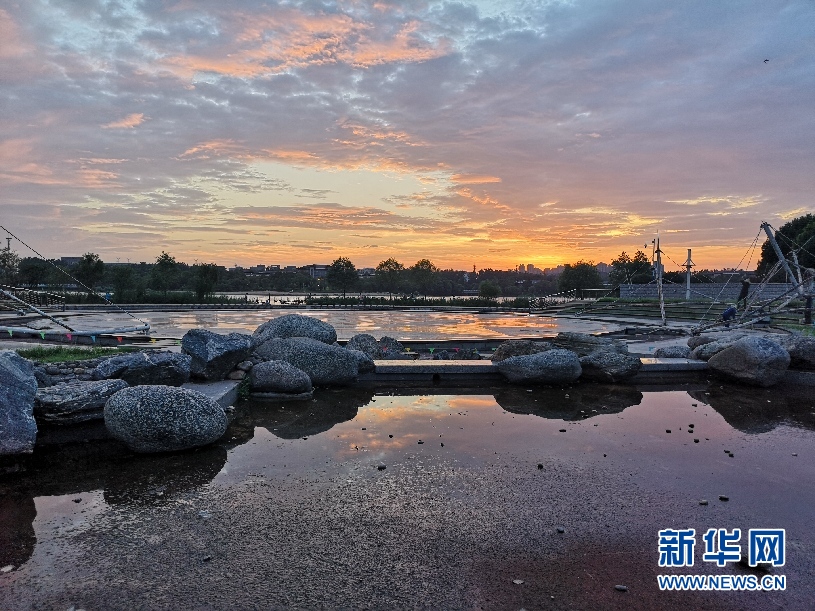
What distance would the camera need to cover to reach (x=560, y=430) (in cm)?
842

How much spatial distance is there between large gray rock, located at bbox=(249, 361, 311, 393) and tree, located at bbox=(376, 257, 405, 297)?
76.3m

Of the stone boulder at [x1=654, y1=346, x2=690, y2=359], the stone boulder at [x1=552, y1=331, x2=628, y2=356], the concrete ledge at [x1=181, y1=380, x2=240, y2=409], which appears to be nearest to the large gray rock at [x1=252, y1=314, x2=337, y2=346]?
the concrete ledge at [x1=181, y1=380, x2=240, y2=409]

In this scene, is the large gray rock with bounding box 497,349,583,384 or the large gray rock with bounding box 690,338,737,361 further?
the large gray rock with bounding box 690,338,737,361

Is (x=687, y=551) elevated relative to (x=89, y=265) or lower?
lower

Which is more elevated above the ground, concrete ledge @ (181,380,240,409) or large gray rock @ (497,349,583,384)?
large gray rock @ (497,349,583,384)

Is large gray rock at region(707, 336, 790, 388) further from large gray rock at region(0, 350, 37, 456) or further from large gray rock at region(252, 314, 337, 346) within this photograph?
large gray rock at region(0, 350, 37, 456)

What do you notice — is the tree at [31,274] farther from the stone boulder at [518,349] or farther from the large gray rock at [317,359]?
the stone boulder at [518,349]

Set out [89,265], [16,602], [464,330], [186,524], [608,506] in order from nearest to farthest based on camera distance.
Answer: [16,602]
[186,524]
[608,506]
[464,330]
[89,265]

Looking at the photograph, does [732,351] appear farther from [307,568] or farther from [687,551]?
[307,568]

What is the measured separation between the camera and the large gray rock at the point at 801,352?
12086 mm

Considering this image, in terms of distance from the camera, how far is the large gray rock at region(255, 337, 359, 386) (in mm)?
11164

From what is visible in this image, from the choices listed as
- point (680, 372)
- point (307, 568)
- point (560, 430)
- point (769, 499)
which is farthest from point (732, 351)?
point (307, 568)

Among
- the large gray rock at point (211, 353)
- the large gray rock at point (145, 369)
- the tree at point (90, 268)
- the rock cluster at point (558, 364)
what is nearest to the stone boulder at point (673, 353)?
the rock cluster at point (558, 364)

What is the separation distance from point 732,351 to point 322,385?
8.92 m
